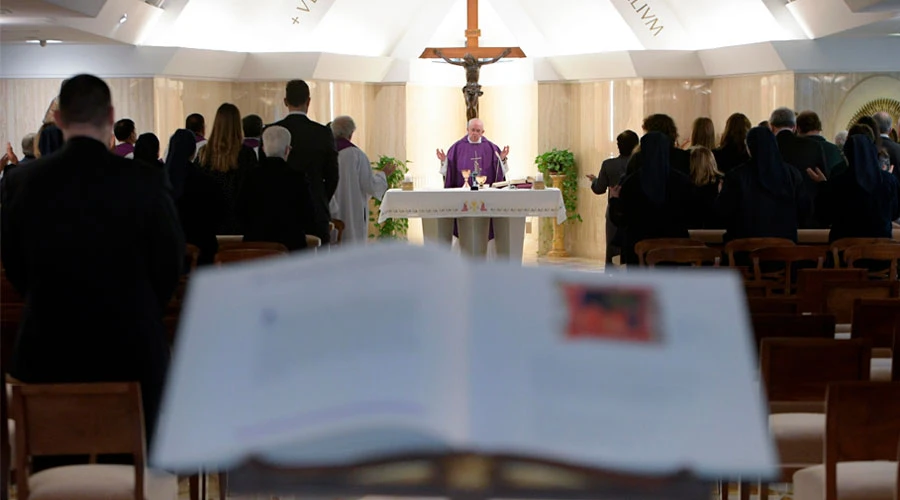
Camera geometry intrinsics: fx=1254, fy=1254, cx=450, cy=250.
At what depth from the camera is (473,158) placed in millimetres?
14773

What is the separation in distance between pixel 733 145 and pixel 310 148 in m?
3.60

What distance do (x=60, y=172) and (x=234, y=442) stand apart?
8.29 feet

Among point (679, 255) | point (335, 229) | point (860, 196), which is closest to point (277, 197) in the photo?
point (335, 229)

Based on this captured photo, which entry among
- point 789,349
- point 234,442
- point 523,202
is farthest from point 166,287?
point 523,202

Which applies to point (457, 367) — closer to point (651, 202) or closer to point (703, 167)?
point (651, 202)

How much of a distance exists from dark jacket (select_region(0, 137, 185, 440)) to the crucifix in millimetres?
12784

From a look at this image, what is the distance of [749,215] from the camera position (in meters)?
9.48

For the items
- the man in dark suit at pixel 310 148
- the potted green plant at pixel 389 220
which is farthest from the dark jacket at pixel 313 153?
the potted green plant at pixel 389 220

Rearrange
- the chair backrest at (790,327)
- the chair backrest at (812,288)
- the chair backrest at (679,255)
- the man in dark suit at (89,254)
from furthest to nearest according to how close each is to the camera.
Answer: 1. the chair backrest at (679,255)
2. the chair backrest at (812,288)
3. the chair backrest at (790,327)
4. the man in dark suit at (89,254)

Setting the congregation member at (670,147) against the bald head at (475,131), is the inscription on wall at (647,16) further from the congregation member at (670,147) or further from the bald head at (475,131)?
the congregation member at (670,147)

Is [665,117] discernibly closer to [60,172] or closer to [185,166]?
[185,166]

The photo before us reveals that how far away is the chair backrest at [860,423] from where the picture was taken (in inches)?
145

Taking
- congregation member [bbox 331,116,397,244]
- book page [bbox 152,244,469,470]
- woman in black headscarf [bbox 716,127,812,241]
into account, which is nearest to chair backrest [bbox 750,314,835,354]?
book page [bbox 152,244,469,470]

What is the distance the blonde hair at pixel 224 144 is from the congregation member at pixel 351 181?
2.02m
